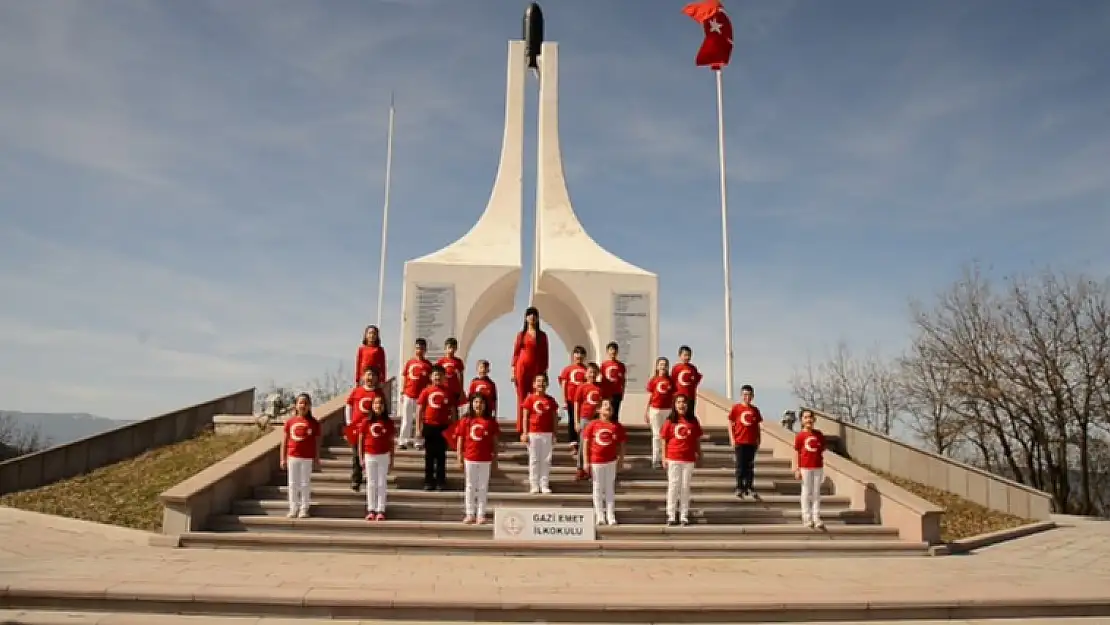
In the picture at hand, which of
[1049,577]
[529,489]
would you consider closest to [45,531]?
[529,489]

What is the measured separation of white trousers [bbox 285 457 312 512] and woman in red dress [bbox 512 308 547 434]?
8.70 feet

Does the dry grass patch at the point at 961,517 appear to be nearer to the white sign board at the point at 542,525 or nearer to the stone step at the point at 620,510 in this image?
the stone step at the point at 620,510

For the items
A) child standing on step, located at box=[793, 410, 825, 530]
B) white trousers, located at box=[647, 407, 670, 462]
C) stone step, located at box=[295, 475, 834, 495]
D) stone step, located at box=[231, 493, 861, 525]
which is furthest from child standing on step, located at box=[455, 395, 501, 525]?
child standing on step, located at box=[793, 410, 825, 530]

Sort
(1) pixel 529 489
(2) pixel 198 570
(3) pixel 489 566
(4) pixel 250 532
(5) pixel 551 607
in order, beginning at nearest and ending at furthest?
1. (5) pixel 551 607
2. (2) pixel 198 570
3. (3) pixel 489 566
4. (4) pixel 250 532
5. (1) pixel 529 489

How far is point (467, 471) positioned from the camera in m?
8.35

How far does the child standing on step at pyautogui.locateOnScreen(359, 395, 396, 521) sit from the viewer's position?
27.1ft

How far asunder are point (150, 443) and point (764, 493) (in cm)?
888

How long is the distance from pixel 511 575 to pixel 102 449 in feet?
24.7

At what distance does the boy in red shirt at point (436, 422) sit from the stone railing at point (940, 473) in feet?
23.3

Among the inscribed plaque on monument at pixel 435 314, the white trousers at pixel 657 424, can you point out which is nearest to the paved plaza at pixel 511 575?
the white trousers at pixel 657 424

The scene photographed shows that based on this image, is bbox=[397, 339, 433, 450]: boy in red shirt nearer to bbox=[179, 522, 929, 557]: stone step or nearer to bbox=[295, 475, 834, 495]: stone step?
bbox=[295, 475, 834, 495]: stone step

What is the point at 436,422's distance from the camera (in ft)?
29.1

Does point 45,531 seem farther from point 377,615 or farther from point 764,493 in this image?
point 764,493

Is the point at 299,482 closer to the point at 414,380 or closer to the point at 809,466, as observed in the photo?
the point at 414,380
